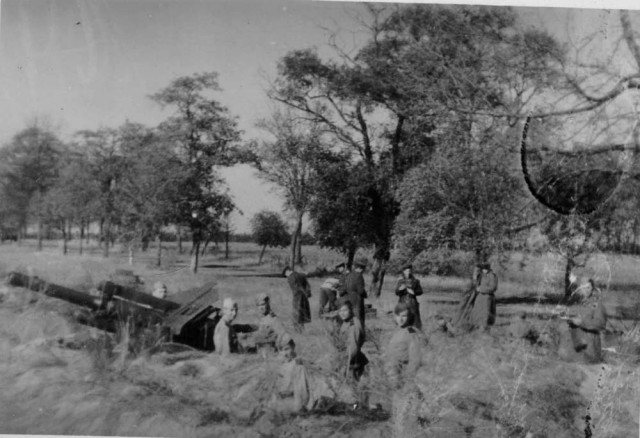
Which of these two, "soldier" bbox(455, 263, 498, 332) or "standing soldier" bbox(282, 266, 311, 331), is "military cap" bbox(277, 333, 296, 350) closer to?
"standing soldier" bbox(282, 266, 311, 331)

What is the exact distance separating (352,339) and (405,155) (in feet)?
4.93

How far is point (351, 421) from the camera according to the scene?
4.13m

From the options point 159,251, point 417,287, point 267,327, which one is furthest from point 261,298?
point 417,287

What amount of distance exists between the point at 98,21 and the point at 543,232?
385 centimetres

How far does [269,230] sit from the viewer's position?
4668 millimetres

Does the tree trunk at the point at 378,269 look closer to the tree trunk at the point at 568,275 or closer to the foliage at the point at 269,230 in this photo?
the foliage at the point at 269,230

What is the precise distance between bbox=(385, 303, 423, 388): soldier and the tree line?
50 cm

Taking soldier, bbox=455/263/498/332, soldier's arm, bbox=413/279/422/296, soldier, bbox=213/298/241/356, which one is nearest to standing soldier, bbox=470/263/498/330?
soldier, bbox=455/263/498/332

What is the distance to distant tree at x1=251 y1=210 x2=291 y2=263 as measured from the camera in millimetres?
4629

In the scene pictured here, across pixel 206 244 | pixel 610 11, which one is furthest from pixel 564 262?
pixel 206 244

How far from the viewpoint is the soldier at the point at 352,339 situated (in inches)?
168

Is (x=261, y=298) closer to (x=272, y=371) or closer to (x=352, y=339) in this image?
(x=272, y=371)

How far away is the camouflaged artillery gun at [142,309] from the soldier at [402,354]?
4.47ft

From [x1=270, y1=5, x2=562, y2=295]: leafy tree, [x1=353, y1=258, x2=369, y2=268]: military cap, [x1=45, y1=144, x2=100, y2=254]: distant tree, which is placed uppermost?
[x1=270, y1=5, x2=562, y2=295]: leafy tree
